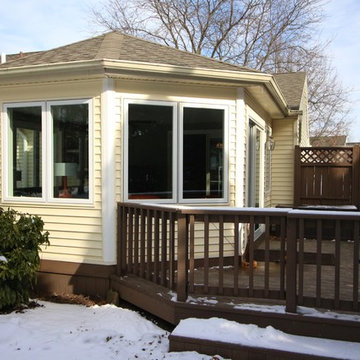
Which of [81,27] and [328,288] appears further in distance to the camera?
[81,27]

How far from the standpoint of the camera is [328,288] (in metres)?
4.26

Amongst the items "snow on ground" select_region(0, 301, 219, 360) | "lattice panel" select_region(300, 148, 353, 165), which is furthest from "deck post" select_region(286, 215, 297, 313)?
"lattice panel" select_region(300, 148, 353, 165)

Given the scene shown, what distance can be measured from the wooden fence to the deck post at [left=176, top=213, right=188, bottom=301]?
5.85 m

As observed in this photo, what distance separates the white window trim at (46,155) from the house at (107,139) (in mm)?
13

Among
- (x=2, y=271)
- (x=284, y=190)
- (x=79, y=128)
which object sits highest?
(x=79, y=128)

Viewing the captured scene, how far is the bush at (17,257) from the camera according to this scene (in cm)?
421

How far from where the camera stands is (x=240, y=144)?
5.48 m

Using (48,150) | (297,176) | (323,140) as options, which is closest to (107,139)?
(48,150)

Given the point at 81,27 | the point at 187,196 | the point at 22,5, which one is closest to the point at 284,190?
the point at 187,196

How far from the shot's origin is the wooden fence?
870 cm

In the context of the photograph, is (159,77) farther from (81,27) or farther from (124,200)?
(81,27)

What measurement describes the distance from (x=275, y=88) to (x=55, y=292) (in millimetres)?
4205

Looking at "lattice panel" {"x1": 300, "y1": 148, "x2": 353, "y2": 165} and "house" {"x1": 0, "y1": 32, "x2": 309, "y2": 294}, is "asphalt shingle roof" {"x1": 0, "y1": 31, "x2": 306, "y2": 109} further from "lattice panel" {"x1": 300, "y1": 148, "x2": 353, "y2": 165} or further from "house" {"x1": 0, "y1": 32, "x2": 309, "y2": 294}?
"lattice panel" {"x1": 300, "y1": 148, "x2": 353, "y2": 165}

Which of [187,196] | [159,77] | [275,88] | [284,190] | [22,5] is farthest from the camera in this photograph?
[22,5]
